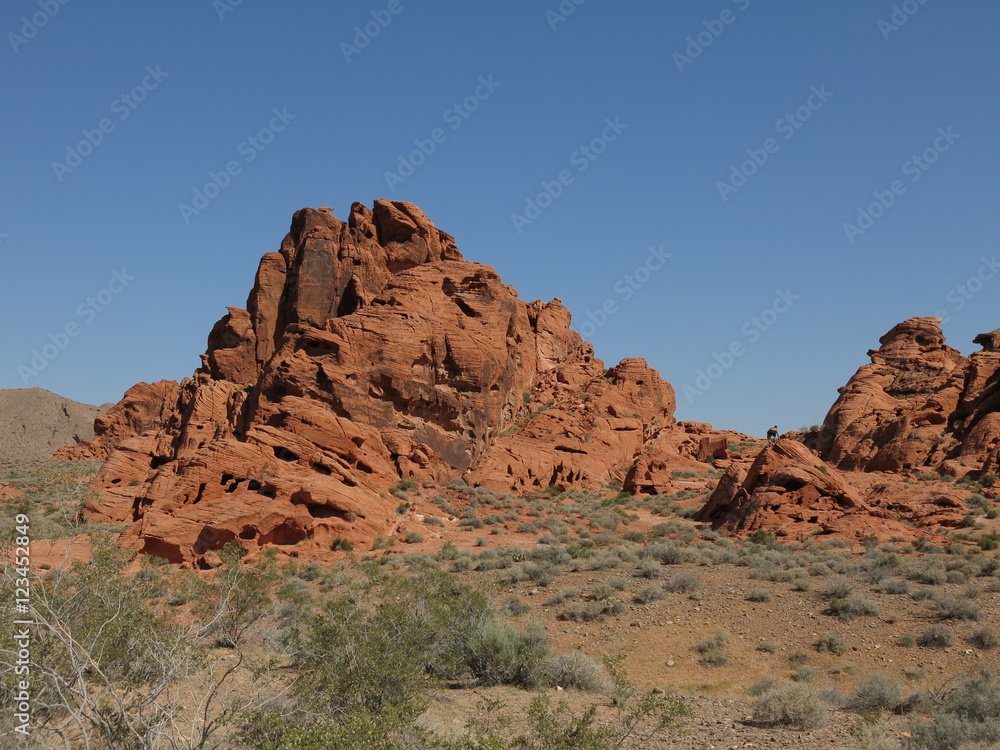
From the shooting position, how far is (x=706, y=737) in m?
→ 8.62

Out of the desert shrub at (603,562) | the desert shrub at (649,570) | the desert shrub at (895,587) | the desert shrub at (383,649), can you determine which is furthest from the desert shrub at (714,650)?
the desert shrub at (603,562)

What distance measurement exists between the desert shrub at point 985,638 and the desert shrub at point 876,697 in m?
3.32

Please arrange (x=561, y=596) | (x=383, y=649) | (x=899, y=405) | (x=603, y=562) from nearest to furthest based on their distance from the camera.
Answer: (x=383, y=649) < (x=561, y=596) < (x=603, y=562) < (x=899, y=405)

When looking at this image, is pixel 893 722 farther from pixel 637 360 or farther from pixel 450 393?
pixel 637 360

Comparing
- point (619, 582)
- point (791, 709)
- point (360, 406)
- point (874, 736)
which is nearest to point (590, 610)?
point (619, 582)

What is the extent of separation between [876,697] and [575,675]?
432 centimetres

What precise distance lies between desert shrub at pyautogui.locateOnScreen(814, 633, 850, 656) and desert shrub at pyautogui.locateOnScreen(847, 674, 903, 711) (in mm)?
2675

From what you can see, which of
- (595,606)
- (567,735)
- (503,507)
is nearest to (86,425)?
(503,507)

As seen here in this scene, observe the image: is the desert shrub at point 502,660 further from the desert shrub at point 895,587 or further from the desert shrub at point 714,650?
the desert shrub at point 895,587

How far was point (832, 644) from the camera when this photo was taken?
42.2 ft

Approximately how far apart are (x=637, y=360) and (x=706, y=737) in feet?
134

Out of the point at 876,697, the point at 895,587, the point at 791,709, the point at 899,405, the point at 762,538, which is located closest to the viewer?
the point at 791,709

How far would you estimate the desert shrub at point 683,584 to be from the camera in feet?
54.3

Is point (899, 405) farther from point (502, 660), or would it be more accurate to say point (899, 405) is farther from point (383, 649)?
point (383, 649)
